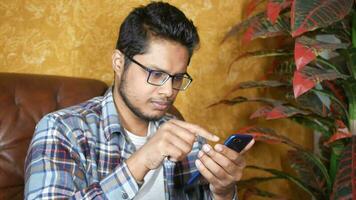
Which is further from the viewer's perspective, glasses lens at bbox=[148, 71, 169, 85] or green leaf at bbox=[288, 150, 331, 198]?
green leaf at bbox=[288, 150, 331, 198]

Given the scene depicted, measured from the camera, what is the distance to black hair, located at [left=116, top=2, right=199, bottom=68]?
119 cm

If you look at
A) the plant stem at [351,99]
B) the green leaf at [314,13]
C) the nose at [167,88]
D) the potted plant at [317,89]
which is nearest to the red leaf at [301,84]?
the potted plant at [317,89]

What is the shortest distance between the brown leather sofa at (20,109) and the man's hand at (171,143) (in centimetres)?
51

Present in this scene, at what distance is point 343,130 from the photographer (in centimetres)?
131

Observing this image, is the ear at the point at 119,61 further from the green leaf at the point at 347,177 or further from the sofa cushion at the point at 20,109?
the green leaf at the point at 347,177

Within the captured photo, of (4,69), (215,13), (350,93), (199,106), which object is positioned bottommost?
(199,106)

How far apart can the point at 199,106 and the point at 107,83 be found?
444mm

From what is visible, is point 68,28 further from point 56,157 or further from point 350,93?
point 350,93

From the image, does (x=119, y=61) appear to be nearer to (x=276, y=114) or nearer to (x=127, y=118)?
(x=127, y=118)

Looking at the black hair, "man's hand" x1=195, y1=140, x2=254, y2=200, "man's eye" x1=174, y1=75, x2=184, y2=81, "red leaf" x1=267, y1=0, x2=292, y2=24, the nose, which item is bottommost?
"man's hand" x1=195, y1=140, x2=254, y2=200

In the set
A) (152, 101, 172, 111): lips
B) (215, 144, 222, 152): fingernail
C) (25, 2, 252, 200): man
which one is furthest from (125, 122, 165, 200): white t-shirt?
(215, 144, 222, 152): fingernail

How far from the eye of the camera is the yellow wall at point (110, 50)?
4.95 ft

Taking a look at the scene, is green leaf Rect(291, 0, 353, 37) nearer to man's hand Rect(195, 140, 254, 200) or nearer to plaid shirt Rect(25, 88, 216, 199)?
man's hand Rect(195, 140, 254, 200)

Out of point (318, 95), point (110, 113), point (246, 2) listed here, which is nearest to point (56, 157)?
point (110, 113)
